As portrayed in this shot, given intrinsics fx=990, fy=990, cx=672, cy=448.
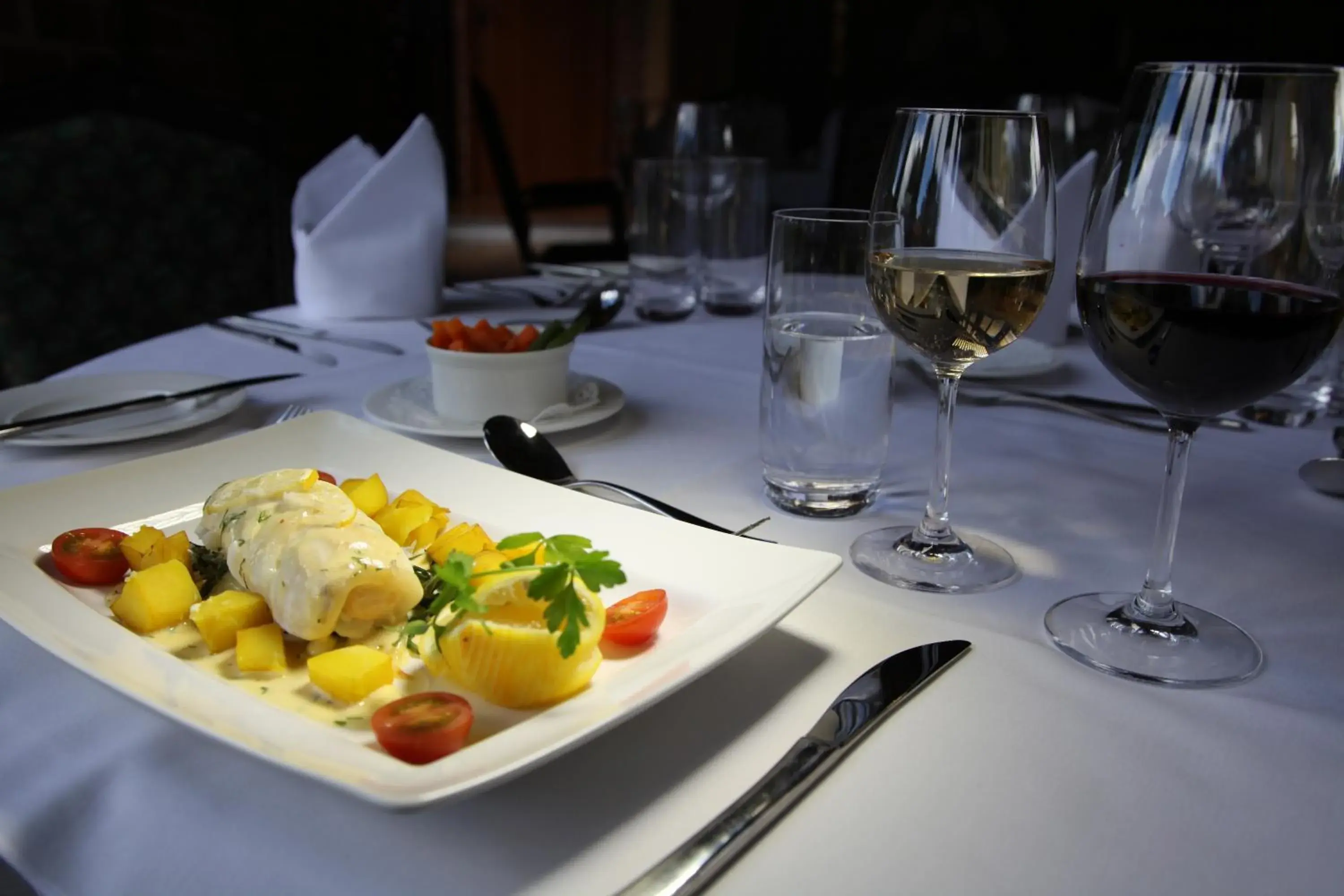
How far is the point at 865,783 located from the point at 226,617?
39 cm

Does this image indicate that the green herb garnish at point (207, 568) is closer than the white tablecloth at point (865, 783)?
No

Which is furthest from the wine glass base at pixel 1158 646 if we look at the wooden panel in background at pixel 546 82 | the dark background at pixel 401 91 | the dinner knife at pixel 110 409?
the wooden panel in background at pixel 546 82

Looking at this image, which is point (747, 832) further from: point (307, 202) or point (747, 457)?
point (307, 202)

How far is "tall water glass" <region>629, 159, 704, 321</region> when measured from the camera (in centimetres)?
176

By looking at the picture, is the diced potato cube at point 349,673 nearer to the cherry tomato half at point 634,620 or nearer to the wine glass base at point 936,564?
the cherry tomato half at point 634,620

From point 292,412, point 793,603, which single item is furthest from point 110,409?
point 793,603

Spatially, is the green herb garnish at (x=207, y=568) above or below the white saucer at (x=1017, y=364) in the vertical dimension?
below

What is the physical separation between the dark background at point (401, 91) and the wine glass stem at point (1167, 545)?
135 centimetres

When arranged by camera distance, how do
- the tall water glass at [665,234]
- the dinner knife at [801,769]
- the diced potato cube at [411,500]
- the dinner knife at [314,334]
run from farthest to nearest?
1. the tall water glass at [665,234]
2. the dinner knife at [314,334]
3. the diced potato cube at [411,500]
4. the dinner knife at [801,769]

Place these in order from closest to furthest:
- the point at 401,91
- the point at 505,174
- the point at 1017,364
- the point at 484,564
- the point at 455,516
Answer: the point at 484,564
the point at 455,516
the point at 1017,364
the point at 505,174
the point at 401,91

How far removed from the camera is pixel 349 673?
0.55 meters

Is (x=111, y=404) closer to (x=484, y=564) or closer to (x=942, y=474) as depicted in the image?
(x=484, y=564)

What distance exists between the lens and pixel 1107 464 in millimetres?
1067

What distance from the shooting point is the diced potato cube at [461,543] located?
27.5 inches
